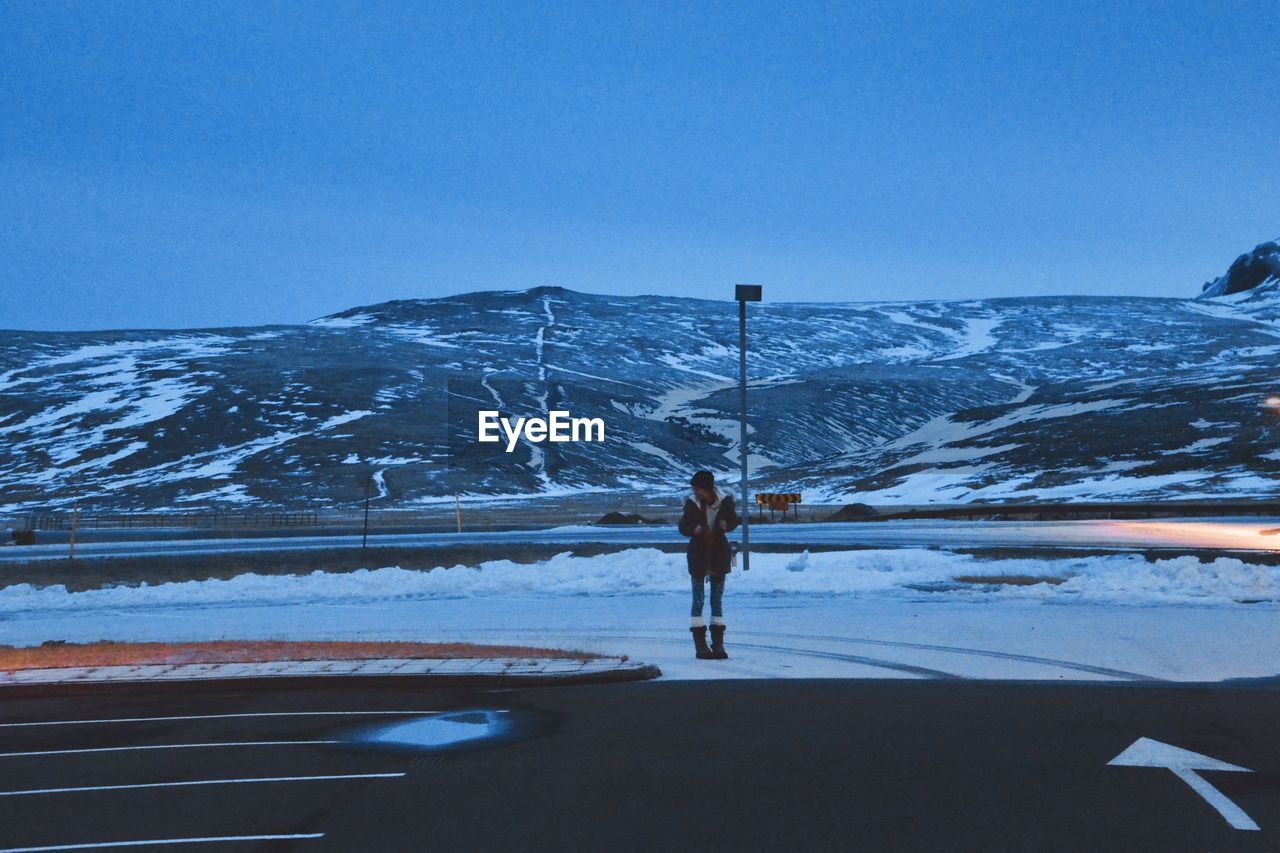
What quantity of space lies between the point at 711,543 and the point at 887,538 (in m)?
29.6

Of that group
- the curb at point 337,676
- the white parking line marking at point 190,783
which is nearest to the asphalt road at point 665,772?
the white parking line marking at point 190,783

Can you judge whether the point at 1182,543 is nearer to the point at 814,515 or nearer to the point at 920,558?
the point at 920,558

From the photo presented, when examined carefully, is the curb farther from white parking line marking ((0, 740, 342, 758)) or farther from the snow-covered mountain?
the snow-covered mountain

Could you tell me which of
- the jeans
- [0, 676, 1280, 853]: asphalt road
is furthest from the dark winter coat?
[0, 676, 1280, 853]: asphalt road

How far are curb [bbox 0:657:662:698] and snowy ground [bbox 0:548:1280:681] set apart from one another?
118 centimetres

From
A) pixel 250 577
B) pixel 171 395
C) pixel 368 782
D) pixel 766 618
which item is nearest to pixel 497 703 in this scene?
pixel 368 782

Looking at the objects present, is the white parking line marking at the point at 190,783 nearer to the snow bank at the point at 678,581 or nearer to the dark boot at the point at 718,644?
the dark boot at the point at 718,644

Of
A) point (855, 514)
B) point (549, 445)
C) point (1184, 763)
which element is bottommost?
point (1184, 763)

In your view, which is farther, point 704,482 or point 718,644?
point 718,644

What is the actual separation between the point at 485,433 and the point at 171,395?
52.9m

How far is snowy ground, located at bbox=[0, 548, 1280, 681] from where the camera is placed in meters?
14.3

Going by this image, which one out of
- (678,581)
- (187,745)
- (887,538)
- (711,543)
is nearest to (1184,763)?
(711,543)

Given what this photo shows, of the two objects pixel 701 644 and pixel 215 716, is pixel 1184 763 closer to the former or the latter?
pixel 701 644

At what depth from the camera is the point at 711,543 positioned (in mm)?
13773
